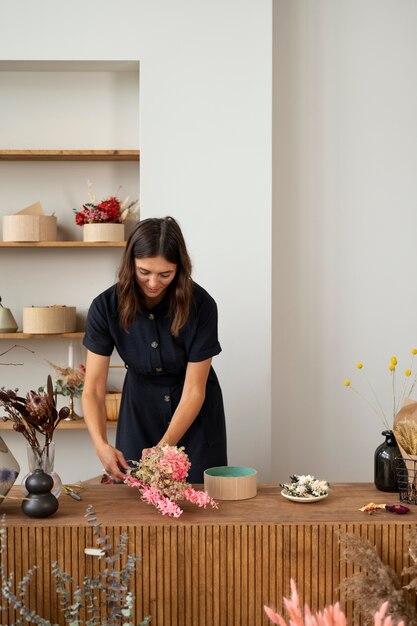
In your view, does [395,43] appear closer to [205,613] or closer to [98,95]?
[98,95]

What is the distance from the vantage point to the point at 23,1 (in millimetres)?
3580

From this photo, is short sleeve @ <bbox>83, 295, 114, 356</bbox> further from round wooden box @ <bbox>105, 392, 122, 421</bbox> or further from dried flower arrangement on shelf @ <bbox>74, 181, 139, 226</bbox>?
dried flower arrangement on shelf @ <bbox>74, 181, 139, 226</bbox>

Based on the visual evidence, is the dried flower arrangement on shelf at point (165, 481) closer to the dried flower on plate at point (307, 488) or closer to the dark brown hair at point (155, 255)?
the dried flower on plate at point (307, 488)

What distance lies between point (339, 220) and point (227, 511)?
2233 millimetres

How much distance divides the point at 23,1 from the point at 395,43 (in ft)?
6.32

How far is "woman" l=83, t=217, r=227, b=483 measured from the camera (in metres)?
2.47

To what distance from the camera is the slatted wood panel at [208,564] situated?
1860mm

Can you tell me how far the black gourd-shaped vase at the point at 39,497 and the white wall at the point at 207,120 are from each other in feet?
5.75

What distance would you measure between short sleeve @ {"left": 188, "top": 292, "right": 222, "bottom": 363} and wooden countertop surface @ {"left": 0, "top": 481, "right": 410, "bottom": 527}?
0.57 meters

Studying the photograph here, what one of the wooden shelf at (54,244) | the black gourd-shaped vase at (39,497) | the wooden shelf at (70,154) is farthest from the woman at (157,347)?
the wooden shelf at (70,154)

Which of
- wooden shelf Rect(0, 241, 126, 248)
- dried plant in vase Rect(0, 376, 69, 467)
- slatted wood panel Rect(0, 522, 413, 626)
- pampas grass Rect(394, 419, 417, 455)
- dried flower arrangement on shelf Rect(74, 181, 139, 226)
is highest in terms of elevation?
dried flower arrangement on shelf Rect(74, 181, 139, 226)

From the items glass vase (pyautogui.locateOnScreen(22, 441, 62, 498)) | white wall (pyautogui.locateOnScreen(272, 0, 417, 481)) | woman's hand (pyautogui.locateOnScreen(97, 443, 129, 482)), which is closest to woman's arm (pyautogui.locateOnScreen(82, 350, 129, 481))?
woman's hand (pyautogui.locateOnScreen(97, 443, 129, 482))

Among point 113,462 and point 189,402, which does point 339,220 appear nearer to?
point 189,402

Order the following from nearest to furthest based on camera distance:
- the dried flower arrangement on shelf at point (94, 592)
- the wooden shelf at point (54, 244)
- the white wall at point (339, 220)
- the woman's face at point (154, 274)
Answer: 1. the dried flower arrangement on shelf at point (94, 592)
2. the woman's face at point (154, 274)
3. the wooden shelf at point (54, 244)
4. the white wall at point (339, 220)
